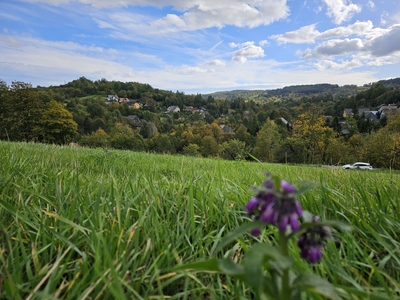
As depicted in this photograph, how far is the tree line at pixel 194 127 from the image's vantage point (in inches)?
1617

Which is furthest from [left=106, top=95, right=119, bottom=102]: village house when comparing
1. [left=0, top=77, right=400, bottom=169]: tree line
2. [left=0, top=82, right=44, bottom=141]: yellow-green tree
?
[left=0, top=82, right=44, bottom=141]: yellow-green tree

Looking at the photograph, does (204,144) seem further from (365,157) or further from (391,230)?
(391,230)

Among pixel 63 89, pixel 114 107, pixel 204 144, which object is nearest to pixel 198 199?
pixel 204 144

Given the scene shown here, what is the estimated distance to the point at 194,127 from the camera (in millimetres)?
103188

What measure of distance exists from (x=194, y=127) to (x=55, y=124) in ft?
205

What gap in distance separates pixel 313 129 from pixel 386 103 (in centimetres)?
9936

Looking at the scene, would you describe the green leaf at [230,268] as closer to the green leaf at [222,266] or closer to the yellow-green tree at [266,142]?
the green leaf at [222,266]

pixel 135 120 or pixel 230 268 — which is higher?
pixel 230 268

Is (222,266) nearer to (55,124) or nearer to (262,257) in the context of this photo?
(262,257)

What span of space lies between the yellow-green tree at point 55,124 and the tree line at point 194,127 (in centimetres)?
16

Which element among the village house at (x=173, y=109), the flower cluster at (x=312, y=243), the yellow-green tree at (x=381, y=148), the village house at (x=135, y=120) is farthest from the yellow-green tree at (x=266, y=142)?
the village house at (x=173, y=109)

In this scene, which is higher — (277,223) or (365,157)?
(277,223)

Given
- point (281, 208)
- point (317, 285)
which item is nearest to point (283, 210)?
point (281, 208)

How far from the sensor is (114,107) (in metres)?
123
